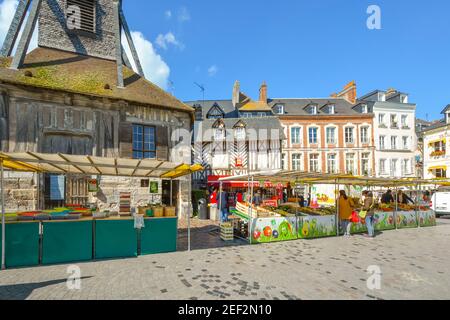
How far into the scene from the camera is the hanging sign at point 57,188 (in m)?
10.9

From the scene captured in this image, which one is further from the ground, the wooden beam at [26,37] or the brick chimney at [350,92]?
the brick chimney at [350,92]

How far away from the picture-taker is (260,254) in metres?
6.99

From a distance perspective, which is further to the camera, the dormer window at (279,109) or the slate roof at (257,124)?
the dormer window at (279,109)

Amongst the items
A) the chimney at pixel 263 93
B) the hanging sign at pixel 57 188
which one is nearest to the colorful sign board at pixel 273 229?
the hanging sign at pixel 57 188

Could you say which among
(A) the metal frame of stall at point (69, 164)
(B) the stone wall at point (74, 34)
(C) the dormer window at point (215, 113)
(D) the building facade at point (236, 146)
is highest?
(B) the stone wall at point (74, 34)

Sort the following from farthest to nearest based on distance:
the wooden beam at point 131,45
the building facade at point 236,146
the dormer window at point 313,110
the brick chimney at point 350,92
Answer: the brick chimney at point 350,92
the dormer window at point 313,110
the building facade at point 236,146
the wooden beam at point 131,45

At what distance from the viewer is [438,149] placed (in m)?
29.2

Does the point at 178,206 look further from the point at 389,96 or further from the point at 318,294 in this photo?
the point at 389,96

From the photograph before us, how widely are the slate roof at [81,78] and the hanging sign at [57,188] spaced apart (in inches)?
148

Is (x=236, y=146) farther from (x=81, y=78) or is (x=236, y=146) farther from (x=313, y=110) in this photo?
(x=81, y=78)

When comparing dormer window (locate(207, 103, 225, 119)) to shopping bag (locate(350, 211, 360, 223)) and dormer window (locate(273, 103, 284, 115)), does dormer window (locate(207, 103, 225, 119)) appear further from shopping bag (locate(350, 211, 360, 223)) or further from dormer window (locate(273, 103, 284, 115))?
shopping bag (locate(350, 211, 360, 223))

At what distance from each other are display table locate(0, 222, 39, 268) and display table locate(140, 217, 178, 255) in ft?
7.48

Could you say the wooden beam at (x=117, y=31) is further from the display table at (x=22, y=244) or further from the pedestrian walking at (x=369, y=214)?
the pedestrian walking at (x=369, y=214)

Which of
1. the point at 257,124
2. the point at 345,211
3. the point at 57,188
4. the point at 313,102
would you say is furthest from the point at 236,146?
the point at 57,188
